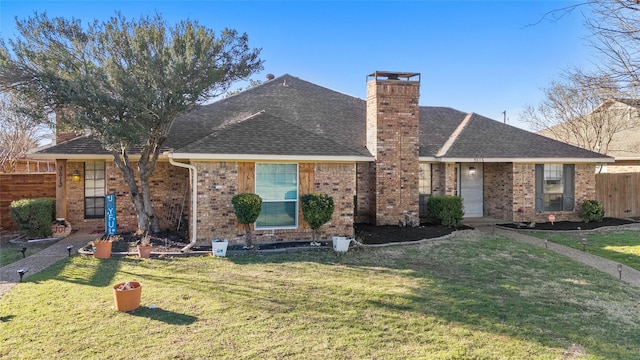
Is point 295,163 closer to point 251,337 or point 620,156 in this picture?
point 251,337

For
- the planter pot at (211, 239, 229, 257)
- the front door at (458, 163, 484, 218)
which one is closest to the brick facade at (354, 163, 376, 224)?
the front door at (458, 163, 484, 218)

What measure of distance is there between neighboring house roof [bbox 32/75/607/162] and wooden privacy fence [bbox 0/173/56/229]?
269 cm

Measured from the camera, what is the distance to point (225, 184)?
998cm

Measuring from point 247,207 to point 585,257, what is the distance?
8468 millimetres

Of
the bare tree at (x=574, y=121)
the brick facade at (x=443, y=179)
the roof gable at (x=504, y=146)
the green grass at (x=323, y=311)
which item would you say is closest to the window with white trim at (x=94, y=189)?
the green grass at (x=323, y=311)

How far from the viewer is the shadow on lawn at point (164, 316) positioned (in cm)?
523

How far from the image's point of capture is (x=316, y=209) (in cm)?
989

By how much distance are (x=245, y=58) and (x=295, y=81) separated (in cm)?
635

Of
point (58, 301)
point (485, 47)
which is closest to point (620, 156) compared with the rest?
point (485, 47)

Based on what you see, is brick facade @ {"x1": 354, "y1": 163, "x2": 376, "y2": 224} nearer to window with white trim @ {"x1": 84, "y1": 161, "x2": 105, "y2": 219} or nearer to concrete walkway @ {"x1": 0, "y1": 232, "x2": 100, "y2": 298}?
concrete walkway @ {"x1": 0, "y1": 232, "x2": 100, "y2": 298}

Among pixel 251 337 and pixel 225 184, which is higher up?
pixel 225 184

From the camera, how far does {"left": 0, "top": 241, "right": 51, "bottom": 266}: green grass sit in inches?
359

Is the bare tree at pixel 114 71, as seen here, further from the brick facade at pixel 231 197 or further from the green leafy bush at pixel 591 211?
the green leafy bush at pixel 591 211

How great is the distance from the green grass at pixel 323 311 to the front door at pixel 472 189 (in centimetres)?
702
